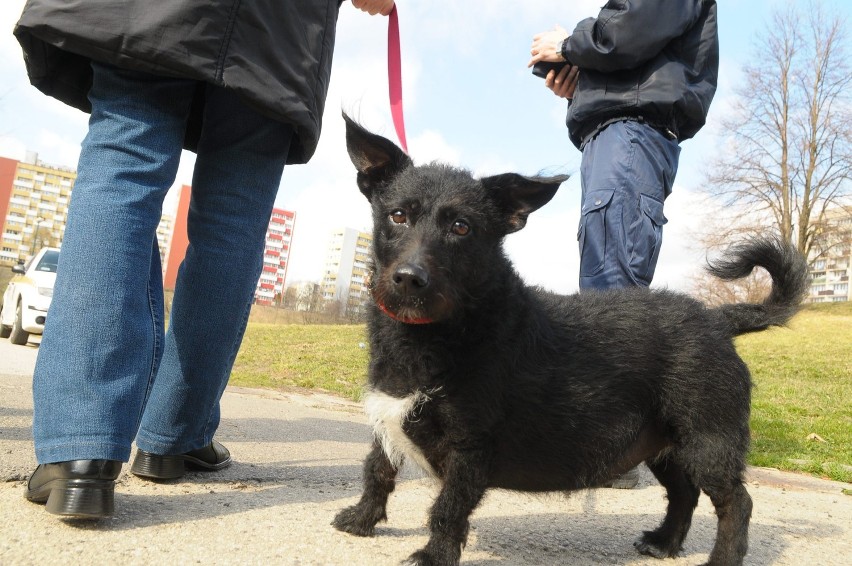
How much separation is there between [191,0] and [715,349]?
2.66 m

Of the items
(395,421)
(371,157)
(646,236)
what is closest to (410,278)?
(395,421)

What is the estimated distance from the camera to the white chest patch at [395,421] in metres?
2.44

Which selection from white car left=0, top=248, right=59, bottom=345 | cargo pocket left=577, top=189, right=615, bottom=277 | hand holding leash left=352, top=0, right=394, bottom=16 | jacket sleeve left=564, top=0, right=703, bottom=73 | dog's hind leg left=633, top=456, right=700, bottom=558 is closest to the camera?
dog's hind leg left=633, top=456, right=700, bottom=558

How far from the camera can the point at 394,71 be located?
10.9 feet

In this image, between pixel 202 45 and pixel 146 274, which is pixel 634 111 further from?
pixel 146 274

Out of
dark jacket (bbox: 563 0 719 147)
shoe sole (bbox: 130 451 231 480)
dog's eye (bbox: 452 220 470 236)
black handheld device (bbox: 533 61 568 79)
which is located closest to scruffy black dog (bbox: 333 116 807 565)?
dog's eye (bbox: 452 220 470 236)

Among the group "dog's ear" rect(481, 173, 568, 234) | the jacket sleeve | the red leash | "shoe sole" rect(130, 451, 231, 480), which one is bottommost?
"shoe sole" rect(130, 451, 231, 480)

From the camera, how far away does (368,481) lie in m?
2.70

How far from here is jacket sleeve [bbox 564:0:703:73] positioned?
361 centimetres

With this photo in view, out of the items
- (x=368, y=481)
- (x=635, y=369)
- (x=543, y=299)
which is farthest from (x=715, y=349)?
(x=368, y=481)

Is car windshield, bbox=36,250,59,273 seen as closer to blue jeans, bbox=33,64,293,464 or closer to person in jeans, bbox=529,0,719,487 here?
blue jeans, bbox=33,64,293,464

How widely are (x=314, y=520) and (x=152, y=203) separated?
4.69 feet

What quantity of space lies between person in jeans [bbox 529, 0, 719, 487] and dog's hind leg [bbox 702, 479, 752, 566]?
1.29 meters

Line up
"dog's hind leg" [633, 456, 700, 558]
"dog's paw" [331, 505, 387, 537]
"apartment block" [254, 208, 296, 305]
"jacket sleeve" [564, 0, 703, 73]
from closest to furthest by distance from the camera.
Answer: "dog's paw" [331, 505, 387, 537] < "dog's hind leg" [633, 456, 700, 558] < "jacket sleeve" [564, 0, 703, 73] < "apartment block" [254, 208, 296, 305]
